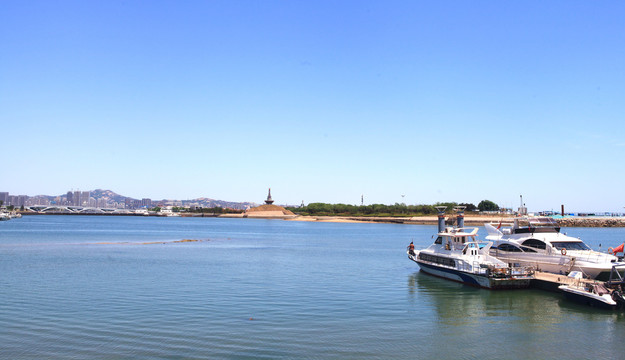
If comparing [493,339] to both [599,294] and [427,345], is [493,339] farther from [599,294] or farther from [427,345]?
[599,294]

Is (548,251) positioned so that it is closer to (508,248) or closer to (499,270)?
(508,248)

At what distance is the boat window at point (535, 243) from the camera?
127 ft

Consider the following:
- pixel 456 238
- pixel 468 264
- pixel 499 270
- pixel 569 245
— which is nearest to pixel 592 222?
pixel 569 245

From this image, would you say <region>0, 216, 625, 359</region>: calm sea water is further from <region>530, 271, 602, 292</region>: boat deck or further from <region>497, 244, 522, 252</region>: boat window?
<region>497, 244, 522, 252</region>: boat window

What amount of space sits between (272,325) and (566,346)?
1354cm

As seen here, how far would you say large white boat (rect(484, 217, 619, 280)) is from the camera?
33.5m

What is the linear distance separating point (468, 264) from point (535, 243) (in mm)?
6749

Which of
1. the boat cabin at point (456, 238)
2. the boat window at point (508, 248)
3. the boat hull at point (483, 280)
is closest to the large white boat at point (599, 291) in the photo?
the boat hull at point (483, 280)

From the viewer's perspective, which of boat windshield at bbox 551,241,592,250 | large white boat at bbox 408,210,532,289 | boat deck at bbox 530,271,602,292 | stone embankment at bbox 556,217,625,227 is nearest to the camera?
boat deck at bbox 530,271,602,292

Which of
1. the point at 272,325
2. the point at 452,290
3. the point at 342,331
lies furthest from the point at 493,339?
the point at 452,290

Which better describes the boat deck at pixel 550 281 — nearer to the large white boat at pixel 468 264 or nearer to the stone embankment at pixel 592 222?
the large white boat at pixel 468 264

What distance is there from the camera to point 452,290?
3628 centimetres

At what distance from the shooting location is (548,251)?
3781cm

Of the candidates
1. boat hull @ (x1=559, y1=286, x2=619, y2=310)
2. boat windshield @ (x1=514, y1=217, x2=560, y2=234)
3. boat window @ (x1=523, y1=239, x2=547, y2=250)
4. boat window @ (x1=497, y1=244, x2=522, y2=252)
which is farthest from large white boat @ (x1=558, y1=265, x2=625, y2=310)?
boat windshield @ (x1=514, y1=217, x2=560, y2=234)
